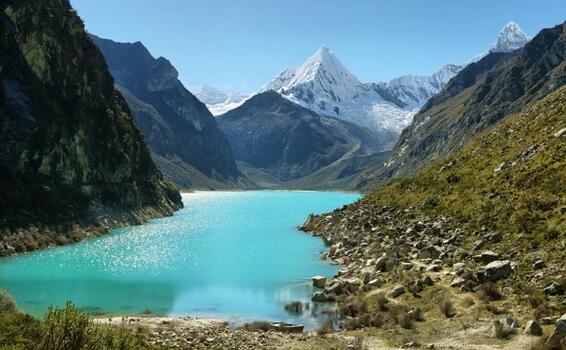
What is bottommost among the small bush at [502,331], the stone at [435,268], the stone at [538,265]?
the small bush at [502,331]

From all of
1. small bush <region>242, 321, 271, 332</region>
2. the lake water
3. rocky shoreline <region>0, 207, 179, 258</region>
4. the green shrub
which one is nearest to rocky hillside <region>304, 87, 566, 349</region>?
small bush <region>242, 321, 271, 332</region>

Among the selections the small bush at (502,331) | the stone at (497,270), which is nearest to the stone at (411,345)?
the small bush at (502,331)

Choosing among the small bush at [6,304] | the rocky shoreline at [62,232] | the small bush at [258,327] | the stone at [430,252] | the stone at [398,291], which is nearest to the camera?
the small bush at [6,304]

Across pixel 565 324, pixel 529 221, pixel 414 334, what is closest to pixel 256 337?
pixel 414 334

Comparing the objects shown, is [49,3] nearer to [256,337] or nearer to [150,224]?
[150,224]

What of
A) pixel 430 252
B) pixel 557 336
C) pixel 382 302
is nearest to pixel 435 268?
pixel 430 252

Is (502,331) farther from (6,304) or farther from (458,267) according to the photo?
(6,304)

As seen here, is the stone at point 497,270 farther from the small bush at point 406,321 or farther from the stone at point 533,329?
the stone at point 533,329
